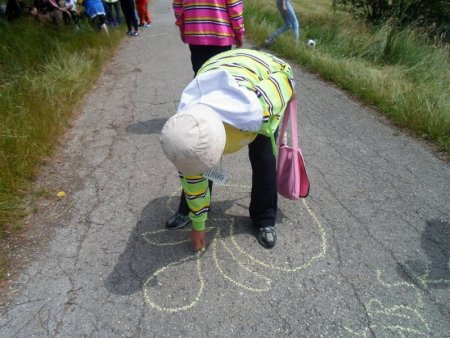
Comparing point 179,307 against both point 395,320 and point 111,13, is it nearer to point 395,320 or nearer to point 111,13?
point 395,320

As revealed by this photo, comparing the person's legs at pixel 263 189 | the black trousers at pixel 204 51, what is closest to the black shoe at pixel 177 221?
the person's legs at pixel 263 189

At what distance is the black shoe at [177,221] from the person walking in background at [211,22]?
1501 mm

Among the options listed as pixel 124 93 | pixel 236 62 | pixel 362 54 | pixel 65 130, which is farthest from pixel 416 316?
pixel 362 54

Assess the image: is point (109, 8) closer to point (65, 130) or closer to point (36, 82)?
point (36, 82)

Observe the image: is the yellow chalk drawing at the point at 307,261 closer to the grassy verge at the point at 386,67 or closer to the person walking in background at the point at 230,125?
the person walking in background at the point at 230,125

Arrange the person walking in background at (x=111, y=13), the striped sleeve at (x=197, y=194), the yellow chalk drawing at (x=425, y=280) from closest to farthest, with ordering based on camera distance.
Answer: the striped sleeve at (x=197, y=194) < the yellow chalk drawing at (x=425, y=280) < the person walking in background at (x=111, y=13)

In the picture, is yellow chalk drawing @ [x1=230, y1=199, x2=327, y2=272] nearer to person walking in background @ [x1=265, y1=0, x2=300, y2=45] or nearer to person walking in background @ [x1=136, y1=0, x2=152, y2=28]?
person walking in background @ [x1=265, y1=0, x2=300, y2=45]

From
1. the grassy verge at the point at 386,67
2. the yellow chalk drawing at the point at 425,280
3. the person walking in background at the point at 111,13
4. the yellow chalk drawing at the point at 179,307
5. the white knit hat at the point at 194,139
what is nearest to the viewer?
the white knit hat at the point at 194,139

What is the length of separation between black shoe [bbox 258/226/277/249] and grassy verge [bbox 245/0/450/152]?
2.18 meters

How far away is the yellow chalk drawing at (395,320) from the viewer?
71.9 inches

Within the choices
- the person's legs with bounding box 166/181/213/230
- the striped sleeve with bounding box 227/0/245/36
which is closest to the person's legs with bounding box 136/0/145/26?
the striped sleeve with bounding box 227/0/245/36

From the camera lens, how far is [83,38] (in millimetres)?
6320

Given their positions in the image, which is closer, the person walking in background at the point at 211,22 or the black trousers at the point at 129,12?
the person walking in background at the point at 211,22

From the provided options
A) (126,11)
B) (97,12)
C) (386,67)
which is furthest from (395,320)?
(126,11)
